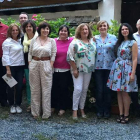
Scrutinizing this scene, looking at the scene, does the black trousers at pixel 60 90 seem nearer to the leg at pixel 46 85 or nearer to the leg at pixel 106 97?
the leg at pixel 46 85

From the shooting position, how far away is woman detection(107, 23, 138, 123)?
191 inches

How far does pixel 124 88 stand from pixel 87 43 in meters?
1.03

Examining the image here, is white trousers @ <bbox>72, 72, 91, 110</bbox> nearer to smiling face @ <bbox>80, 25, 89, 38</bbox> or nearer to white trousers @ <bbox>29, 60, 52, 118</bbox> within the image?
white trousers @ <bbox>29, 60, 52, 118</bbox>

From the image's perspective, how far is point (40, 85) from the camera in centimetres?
525

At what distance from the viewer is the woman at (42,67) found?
5.13m

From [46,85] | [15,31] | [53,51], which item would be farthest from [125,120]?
[15,31]

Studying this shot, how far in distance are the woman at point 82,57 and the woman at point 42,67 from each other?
39cm

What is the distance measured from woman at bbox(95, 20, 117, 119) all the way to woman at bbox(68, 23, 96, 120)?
0.13 metres

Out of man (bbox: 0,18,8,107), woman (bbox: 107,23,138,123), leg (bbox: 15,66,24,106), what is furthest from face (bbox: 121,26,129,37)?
man (bbox: 0,18,8,107)

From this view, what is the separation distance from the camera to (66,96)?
18.2 ft

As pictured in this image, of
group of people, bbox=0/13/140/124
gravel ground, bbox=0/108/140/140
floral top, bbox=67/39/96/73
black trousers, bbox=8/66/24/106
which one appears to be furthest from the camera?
black trousers, bbox=8/66/24/106

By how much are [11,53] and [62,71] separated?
103 cm

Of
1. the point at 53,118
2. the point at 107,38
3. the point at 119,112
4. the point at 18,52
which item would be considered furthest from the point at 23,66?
the point at 119,112

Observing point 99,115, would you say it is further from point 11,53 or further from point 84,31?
point 11,53
